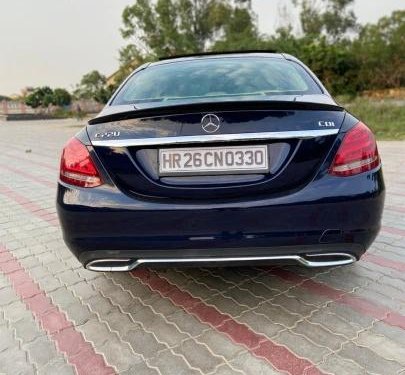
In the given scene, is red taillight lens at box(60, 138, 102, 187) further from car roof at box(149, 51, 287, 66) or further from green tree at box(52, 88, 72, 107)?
green tree at box(52, 88, 72, 107)

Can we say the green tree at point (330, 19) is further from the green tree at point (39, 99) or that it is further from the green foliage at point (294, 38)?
the green tree at point (39, 99)

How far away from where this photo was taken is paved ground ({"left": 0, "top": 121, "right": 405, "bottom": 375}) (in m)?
1.92

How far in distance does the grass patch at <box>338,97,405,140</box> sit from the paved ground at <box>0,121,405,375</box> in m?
8.91

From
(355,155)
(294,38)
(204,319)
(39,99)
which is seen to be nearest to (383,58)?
(294,38)

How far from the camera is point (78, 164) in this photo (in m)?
2.04

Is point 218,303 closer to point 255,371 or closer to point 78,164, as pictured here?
point 255,371

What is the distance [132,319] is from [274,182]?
118cm

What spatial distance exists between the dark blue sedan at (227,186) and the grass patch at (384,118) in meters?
9.70

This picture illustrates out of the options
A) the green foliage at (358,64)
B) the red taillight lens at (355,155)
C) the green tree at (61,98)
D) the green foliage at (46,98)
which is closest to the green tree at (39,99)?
the green foliage at (46,98)

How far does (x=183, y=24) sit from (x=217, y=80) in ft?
100

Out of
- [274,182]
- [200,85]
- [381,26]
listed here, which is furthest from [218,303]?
[381,26]

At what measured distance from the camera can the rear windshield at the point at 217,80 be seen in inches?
96.7

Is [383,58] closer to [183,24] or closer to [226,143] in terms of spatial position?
[183,24]

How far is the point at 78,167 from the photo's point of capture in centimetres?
204
